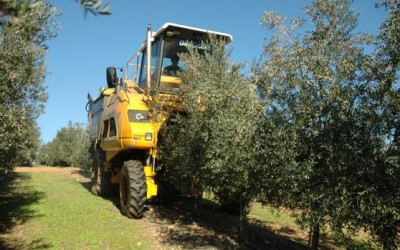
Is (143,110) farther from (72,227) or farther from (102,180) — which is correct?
(102,180)

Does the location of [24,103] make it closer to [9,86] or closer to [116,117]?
[9,86]

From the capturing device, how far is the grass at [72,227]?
29.2ft

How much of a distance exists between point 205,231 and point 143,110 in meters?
3.32

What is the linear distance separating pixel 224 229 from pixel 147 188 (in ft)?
7.18

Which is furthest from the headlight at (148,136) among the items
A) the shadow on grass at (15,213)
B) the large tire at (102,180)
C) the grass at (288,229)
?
the large tire at (102,180)

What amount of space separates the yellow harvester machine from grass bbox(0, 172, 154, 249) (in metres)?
0.69

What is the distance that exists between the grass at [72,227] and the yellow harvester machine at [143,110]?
0.69 metres

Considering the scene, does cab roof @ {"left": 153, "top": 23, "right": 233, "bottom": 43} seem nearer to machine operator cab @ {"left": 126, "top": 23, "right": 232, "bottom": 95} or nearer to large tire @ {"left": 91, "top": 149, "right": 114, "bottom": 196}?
machine operator cab @ {"left": 126, "top": 23, "right": 232, "bottom": 95}

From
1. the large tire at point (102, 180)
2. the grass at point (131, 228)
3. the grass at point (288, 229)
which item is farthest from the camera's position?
the large tire at point (102, 180)

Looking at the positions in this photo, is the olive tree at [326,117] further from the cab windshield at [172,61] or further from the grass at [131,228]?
the cab windshield at [172,61]

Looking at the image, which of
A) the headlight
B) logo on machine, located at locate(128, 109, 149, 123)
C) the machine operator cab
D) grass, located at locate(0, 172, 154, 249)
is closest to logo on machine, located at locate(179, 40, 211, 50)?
the machine operator cab

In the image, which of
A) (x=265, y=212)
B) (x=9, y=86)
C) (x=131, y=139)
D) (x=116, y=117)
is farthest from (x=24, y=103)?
(x=265, y=212)

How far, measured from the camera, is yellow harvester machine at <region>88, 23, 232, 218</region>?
1047cm

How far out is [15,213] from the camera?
40.6 ft
